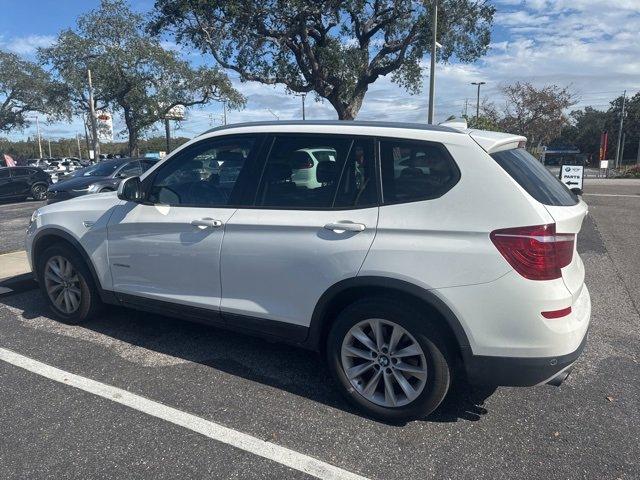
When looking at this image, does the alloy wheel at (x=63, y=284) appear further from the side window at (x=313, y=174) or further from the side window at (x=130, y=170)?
the side window at (x=130, y=170)

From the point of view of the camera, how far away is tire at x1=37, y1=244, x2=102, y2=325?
453cm

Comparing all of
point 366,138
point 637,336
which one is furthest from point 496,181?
point 637,336

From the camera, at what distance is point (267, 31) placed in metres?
18.8

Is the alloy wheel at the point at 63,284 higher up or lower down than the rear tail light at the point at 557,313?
lower down

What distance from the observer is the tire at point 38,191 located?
19938 mm

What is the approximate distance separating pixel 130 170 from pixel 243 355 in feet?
38.1

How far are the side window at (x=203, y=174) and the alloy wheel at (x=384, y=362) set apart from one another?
4.47ft

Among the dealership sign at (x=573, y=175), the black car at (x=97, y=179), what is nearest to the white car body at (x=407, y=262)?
the black car at (x=97, y=179)

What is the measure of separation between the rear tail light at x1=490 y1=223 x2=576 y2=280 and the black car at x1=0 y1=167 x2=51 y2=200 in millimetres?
20456

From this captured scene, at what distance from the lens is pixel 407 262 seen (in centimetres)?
294

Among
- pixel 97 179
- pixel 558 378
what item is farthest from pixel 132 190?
pixel 97 179

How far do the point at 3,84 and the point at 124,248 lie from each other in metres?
44.8

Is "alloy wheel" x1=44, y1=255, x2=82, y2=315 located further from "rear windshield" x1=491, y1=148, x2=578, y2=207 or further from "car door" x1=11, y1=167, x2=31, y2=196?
"car door" x1=11, y1=167, x2=31, y2=196

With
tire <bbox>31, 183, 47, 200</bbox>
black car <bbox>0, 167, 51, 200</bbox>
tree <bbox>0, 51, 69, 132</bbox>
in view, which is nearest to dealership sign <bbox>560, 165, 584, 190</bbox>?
tire <bbox>31, 183, 47, 200</bbox>
